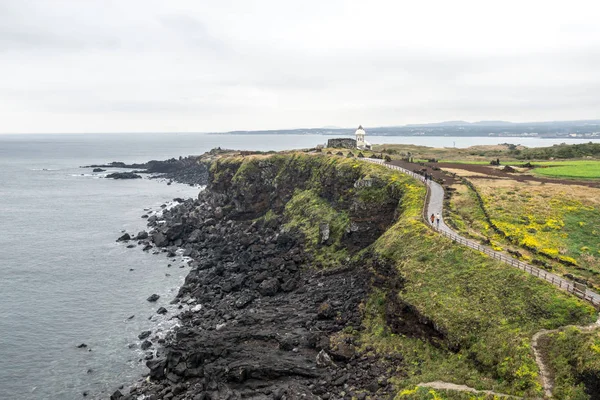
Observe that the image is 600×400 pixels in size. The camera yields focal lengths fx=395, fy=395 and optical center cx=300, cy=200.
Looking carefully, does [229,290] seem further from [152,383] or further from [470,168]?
[470,168]

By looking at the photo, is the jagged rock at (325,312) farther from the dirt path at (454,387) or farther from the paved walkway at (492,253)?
the dirt path at (454,387)

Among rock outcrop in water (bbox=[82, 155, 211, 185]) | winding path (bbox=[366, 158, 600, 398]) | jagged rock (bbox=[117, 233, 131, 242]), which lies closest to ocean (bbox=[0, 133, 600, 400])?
jagged rock (bbox=[117, 233, 131, 242])

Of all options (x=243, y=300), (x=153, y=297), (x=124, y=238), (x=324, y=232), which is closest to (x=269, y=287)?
(x=243, y=300)

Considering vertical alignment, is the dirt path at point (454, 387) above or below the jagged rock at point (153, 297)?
above

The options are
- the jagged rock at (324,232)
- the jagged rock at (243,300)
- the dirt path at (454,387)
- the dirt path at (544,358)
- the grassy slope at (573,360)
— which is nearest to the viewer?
the grassy slope at (573,360)

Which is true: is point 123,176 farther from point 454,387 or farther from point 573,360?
point 573,360

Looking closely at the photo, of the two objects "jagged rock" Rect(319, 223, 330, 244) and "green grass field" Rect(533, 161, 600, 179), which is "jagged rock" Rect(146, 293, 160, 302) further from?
"green grass field" Rect(533, 161, 600, 179)

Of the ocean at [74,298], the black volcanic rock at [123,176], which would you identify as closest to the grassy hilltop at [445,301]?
the ocean at [74,298]
